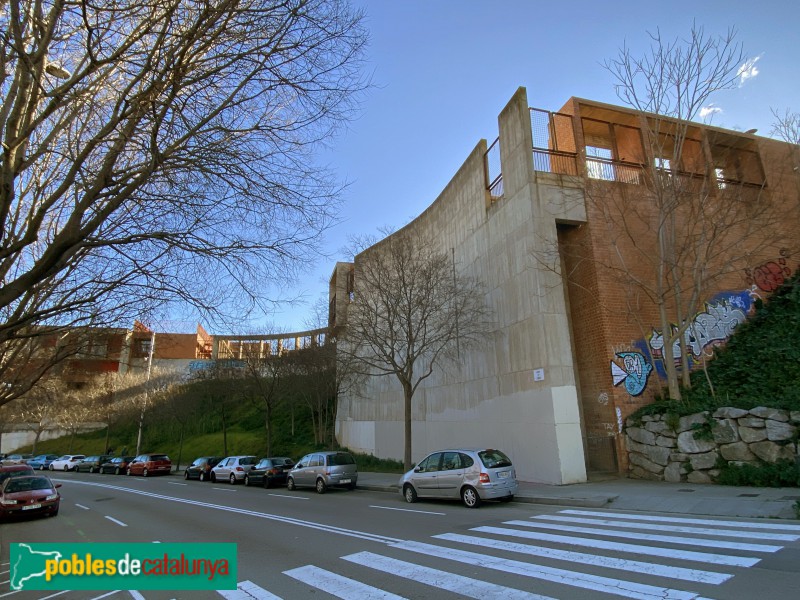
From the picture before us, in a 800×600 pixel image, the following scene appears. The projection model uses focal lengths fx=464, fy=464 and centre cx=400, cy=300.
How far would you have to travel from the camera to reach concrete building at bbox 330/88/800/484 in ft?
50.9

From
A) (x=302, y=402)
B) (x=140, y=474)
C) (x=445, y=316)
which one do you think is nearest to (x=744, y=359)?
(x=445, y=316)

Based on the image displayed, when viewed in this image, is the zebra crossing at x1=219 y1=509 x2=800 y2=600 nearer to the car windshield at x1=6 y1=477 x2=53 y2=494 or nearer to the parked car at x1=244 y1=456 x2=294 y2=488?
the car windshield at x1=6 y1=477 x2=53 y2=494

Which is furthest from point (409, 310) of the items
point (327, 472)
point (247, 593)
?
point (247, 593)

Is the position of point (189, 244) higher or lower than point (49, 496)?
higher

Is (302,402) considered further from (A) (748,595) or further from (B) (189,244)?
(A) (748,595)

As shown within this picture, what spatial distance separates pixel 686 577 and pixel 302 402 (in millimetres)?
36315

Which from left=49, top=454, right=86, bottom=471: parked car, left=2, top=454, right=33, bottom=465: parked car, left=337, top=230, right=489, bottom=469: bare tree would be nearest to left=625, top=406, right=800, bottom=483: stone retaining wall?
left=337, top=230, right=489, bottom=469: bare tree

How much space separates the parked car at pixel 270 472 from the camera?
23.2 metres

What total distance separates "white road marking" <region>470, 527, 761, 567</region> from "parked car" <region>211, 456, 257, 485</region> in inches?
800

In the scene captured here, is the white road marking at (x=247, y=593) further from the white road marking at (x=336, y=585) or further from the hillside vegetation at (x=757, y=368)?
the hillside vegetation at (x=757, y=368)

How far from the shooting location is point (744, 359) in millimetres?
15266

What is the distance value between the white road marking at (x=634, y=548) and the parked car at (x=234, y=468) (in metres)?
20.3

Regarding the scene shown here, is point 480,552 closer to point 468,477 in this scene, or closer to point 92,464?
Result: point 468,477

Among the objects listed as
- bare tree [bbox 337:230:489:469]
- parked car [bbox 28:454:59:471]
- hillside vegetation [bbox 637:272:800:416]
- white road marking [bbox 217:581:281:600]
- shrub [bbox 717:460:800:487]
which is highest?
bare tree [bbox 337:230:489:469]
